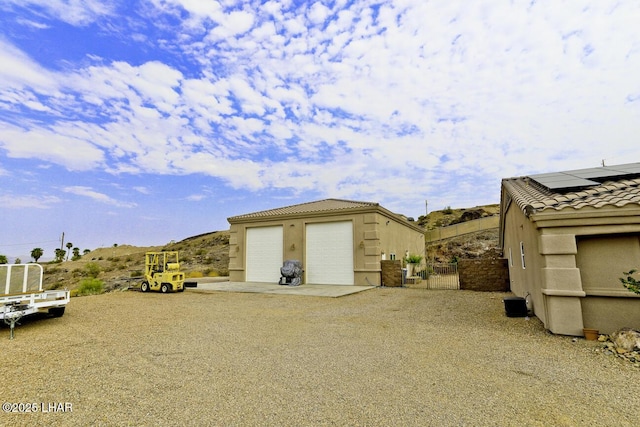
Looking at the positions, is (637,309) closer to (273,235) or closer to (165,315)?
(165,315)

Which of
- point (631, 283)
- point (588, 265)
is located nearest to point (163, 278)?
point (588, 265)

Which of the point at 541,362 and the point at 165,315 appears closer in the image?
the point at 541,362

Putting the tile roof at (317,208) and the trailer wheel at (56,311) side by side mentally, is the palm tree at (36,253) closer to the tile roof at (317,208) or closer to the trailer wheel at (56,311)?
the tile roof at (317,208)

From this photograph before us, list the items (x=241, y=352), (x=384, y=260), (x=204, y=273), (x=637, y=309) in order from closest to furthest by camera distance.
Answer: (x=241, y=352), (x=637, y=309), (x=384, y=260), (x=204, y=273)

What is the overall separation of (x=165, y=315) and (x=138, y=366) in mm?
4499

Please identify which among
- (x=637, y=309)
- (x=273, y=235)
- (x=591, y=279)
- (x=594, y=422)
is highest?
(x=273, y=235)

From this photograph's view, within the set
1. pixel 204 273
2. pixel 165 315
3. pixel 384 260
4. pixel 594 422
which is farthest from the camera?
pixel 204 273

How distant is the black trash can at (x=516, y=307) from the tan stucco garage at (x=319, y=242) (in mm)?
8810

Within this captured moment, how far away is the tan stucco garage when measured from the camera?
680 inches

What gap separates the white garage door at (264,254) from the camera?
19.6m

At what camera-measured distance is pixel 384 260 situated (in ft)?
57.8

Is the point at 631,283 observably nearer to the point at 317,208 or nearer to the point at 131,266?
the point at 317,208

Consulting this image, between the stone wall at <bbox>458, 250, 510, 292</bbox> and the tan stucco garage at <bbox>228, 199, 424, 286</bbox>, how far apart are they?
4.29m

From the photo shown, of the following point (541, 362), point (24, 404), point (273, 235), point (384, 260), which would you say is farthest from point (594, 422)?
point (273, 235)
